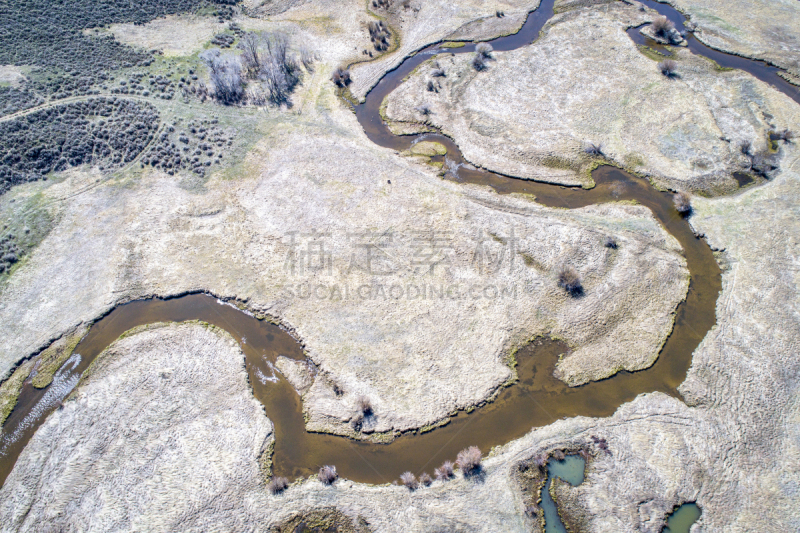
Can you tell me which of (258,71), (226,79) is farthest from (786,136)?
(226,79)

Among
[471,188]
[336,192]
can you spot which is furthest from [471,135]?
[336,192]

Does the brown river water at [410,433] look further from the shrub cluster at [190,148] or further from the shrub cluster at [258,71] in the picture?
the shrub cluster at [258,71]

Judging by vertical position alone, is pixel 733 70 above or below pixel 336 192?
above

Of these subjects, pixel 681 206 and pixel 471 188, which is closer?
pixel 681 206

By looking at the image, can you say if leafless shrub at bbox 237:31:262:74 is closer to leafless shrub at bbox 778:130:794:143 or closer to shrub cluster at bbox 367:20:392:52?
shrub cluster at bbox 367:20:392:52

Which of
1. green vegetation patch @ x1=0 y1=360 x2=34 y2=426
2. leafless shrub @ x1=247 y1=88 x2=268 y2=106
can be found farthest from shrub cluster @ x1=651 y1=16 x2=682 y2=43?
green vegetation patch @ x1=0 y1=360 x2=34 y2=426

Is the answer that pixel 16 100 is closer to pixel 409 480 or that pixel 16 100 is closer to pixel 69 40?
pixel 69 40

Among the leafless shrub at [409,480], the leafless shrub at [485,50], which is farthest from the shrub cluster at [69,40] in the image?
the leafless shrub at [409,480]

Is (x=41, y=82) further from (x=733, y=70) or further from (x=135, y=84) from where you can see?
(x=733, y=70)
